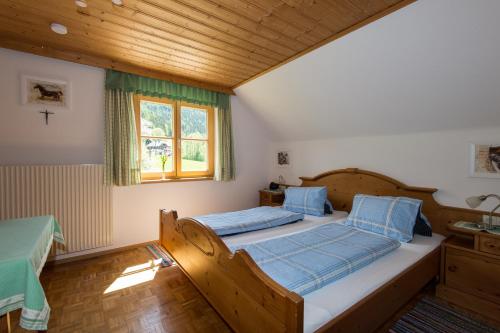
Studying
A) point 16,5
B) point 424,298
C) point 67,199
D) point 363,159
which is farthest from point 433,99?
point 67,199

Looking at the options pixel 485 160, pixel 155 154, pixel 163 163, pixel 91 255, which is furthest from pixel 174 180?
pixel 485 160

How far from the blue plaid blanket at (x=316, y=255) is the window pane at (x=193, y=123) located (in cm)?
220

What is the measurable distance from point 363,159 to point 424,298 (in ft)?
5.14

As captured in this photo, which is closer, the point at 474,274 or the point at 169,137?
the point at 474,274

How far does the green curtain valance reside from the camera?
2.88m

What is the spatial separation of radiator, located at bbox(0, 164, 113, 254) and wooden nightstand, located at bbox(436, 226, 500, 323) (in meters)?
3.42

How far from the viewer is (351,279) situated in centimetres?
148

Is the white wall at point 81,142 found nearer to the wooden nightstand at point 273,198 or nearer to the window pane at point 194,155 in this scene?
the window pane at point 194,155

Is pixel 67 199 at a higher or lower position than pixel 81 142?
lower

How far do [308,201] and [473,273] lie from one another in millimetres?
1556

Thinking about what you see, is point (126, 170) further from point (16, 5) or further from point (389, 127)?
point (389, 127)

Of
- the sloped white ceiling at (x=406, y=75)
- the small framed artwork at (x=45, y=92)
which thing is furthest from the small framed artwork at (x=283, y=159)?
the small framed artwork at (x=45, y=92)

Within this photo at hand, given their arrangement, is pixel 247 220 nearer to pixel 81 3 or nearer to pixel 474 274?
pixel 474 274

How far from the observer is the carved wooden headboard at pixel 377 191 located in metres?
2.33
